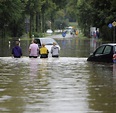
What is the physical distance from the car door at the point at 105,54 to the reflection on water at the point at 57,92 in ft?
20.7

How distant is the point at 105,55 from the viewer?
24.9 metres

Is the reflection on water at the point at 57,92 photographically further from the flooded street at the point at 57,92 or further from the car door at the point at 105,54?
the car door at the point at 105,54

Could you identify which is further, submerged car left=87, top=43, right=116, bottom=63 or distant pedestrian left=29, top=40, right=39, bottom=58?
distant pedestrian left=29, top=40, right=39, bottom=58

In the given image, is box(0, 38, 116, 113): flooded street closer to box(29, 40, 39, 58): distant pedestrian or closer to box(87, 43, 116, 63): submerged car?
box(87, 43, 116, 63): submerged car

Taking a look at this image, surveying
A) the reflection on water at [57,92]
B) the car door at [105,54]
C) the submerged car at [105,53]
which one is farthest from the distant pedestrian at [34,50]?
the reflection on water at [57,92]

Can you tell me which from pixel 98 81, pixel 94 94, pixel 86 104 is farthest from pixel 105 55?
pixel 86 104

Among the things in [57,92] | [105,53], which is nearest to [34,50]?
[105,53]

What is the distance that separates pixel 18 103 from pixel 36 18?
348 ft

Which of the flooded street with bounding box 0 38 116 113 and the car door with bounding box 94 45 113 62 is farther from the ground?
the car door with bounding box 94 45 113 62

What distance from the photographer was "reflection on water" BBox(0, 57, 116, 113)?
1043cm

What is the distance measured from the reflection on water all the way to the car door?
6320 millimetres

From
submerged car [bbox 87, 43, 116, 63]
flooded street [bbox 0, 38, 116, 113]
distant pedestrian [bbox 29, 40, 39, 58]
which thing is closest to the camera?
flooded street [bbox 0, 38, 116, 113]

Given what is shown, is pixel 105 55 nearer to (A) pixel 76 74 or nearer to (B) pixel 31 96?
(A) pixel 76 74

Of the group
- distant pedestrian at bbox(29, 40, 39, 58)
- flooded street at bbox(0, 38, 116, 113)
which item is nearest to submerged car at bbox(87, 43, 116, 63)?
distant pedestrian at bbox(29, 40, 39, 58)
